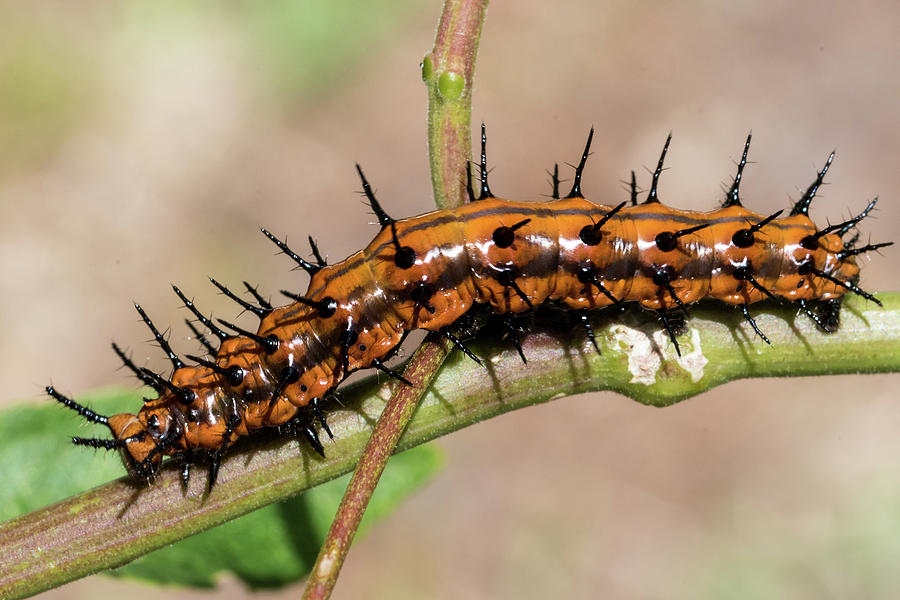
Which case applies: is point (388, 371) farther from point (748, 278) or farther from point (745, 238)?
point (745, 238)

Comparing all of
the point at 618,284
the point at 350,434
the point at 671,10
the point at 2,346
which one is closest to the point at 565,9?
the point at 671,10

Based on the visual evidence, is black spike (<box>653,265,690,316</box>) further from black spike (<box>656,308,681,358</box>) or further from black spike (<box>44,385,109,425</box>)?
black spike (<box>44,385,109,425</box>)

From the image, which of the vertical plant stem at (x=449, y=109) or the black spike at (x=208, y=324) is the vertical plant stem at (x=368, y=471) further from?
the black spike at (x=208, y=324)

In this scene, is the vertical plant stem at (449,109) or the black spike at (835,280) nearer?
the vertical plant stem at (449,109)

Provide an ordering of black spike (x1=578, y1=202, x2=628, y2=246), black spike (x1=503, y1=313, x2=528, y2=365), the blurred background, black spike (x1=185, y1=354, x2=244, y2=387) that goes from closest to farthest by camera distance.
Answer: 1. black spike (x1=503, y1=313, x2=528, y2=365)
2. black spike (x1=185, y1=354, x2=244, y2=387)
3. black spike (x1=578, y1=202, x2=628, y2=246)
4. the blurred background

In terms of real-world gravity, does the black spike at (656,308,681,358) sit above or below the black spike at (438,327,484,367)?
A: below

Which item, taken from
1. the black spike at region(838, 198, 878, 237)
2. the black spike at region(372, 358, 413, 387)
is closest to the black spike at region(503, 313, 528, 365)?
the black spike at region(372, 358, 413, 387)

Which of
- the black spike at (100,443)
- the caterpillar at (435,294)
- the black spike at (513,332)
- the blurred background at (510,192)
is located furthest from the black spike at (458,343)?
the blurred background at (510,192)

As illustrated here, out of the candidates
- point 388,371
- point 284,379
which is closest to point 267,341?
point 284,379

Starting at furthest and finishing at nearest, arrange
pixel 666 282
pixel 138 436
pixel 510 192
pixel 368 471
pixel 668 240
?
pixel 510 192, pixel 668 240, pixel 666 282, pixel 138 436, pixel 368 471
